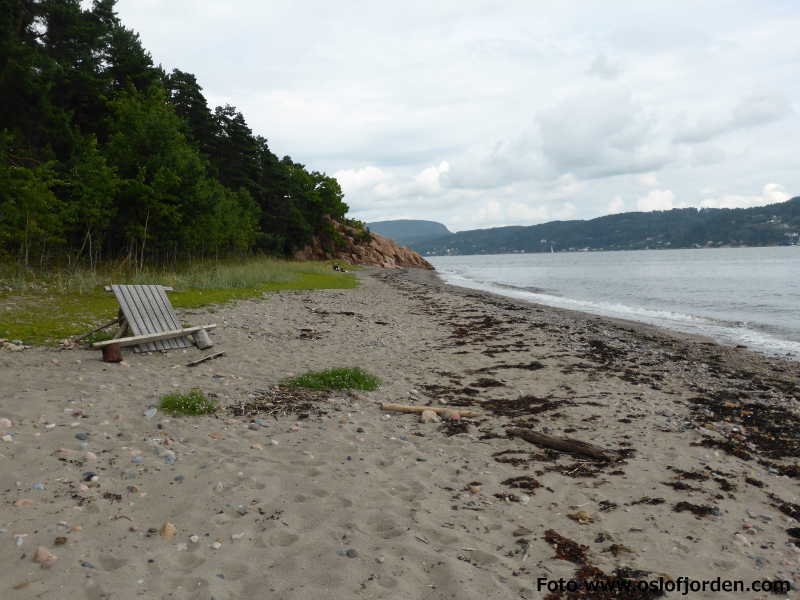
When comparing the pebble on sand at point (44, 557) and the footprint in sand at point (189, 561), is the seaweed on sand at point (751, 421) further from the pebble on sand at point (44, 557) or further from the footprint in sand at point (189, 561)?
the pebble on sand at point (44, 557)

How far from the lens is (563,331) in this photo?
56.2 feet

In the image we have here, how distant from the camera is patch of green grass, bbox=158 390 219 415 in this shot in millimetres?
6949

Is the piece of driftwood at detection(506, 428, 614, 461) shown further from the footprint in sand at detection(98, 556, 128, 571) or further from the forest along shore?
the footprint in sand at detection(98, 556, 128, 571)

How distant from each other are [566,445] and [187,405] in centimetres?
512

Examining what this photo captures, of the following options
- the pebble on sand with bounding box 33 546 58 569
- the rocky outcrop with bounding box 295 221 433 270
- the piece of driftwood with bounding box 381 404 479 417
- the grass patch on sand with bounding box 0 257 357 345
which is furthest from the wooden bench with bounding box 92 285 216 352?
the rocky outcrop with bounding box 295 221 433 270

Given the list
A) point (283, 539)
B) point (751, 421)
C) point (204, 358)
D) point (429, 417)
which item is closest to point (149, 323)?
point (204, 358)

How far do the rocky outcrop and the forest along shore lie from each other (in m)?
66.3

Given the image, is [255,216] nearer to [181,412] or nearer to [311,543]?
[181,412]

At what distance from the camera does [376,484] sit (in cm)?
521

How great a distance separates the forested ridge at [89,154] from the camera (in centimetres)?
2500

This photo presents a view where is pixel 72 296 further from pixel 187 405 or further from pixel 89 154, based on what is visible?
pixel 89 154

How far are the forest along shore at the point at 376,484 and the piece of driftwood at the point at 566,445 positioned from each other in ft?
0.30

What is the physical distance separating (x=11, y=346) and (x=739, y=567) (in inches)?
472

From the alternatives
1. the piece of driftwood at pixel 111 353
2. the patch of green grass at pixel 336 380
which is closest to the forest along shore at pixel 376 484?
the piece of driftwood at pixel 111 353
